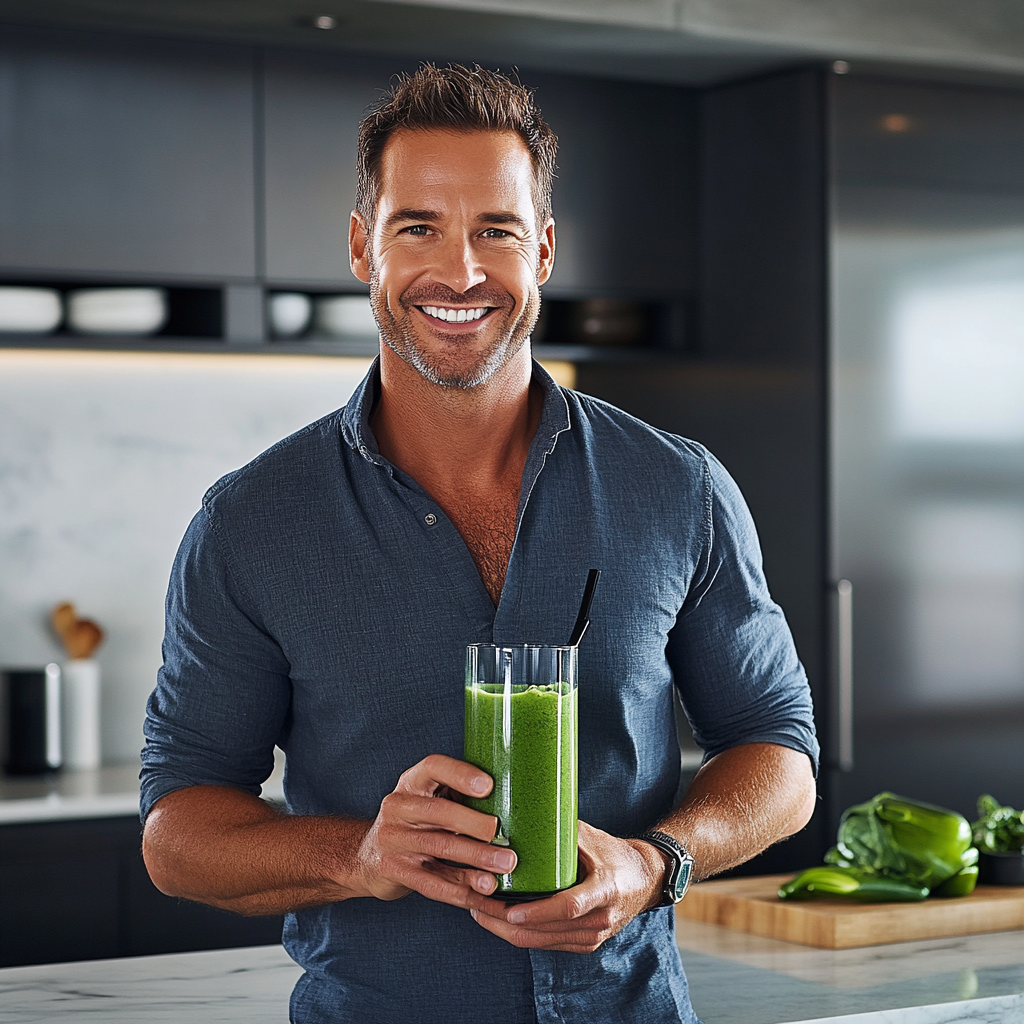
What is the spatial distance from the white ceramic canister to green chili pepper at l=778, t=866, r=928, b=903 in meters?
1.87

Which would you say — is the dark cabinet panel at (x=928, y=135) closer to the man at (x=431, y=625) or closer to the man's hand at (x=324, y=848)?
the man at (x=431, y=625)

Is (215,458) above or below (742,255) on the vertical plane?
below

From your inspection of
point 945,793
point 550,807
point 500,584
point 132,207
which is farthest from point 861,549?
point 550,807

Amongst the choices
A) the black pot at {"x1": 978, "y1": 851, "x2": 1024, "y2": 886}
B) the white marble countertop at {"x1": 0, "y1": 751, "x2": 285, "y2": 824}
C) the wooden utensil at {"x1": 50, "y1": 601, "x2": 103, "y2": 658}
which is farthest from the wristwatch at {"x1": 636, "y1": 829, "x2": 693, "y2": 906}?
the wooden utensil at {"x1": 50, "y1": 601, "x2": 103, "y2": 658}

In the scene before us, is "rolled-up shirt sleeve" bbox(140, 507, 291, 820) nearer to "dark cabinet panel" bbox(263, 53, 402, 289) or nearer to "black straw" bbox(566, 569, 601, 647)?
"black straw" bbox(566, 569, 601, 647)

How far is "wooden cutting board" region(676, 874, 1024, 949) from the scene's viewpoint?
186 cm

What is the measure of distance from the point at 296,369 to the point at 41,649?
0.87 meters

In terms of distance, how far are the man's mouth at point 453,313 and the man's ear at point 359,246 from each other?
0.45 feet

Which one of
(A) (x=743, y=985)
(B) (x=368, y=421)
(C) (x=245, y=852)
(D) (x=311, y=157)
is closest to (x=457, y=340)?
(B) (x=368, y=421)

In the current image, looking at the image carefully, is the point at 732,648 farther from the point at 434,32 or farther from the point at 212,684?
the point at 434,32

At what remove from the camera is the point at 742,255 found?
3.55 meters

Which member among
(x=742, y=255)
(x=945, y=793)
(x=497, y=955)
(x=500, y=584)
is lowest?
(x=945, y=793)

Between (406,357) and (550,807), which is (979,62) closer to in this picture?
(406,357)

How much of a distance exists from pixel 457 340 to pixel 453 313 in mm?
26
